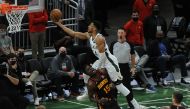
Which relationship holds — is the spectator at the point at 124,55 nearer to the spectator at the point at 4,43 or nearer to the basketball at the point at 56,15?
the basketball at the point at 56,15

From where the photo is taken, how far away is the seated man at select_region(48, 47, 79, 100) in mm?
15609

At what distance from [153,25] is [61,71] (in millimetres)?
3961

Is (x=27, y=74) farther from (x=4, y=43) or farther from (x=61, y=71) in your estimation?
(x=4, y=43)

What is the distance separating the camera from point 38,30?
16.6 m

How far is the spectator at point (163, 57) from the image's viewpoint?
56.5 feet

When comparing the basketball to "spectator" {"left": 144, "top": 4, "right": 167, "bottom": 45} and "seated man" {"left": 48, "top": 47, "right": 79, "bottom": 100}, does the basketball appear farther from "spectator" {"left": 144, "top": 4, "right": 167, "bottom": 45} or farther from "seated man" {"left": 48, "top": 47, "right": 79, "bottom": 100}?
"spectator" {"left": 144, "top": 4, "right": 167, "bottom": 45}

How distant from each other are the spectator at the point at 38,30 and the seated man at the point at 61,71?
1.10m

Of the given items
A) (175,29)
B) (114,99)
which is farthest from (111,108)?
(175,29)

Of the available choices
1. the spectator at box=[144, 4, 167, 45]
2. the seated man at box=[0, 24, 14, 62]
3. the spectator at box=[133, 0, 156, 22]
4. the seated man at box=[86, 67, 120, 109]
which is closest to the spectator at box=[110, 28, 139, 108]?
the seated man at box=[86, 67, 120, 109]

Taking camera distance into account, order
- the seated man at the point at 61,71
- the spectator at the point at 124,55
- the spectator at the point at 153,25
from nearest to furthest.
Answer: the spectator at the point at 124,55 → the seated man at the point at 61,71 → the spectator at the point at 153,25

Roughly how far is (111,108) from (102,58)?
1.43 metres

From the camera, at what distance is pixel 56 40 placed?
17531 mm

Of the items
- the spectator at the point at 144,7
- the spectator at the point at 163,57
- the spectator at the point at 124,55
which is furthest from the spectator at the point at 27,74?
the spectator at the point at 144,7

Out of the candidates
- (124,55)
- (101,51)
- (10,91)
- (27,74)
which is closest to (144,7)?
(124,55)
